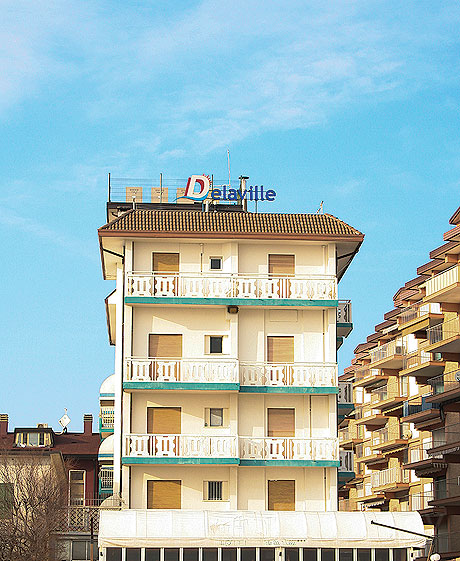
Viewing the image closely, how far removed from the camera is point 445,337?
68.1 meters

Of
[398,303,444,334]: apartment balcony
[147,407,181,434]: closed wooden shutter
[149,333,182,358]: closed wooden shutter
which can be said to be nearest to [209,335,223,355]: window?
[149,333,182,358]: closed wooden shutter

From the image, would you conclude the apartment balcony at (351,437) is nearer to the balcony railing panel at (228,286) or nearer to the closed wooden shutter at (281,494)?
the closed wooden shutter at (281,494)

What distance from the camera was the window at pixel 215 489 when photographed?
1924 inches

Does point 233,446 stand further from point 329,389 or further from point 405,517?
point 405,517

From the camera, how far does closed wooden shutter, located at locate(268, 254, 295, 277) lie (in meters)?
52.0

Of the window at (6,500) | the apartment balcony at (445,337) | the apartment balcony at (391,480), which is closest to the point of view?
the window at (6,500)

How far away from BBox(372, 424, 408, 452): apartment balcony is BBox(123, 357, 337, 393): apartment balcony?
126ft

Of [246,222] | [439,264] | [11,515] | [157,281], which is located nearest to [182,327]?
[157,281]

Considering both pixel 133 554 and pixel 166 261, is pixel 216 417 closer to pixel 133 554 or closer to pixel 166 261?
pixel 166 261

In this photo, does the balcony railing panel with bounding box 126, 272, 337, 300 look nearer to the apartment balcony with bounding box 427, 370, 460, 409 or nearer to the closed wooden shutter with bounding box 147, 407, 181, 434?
the closed wooden shutter with bounding box 147, 407, 181, 434

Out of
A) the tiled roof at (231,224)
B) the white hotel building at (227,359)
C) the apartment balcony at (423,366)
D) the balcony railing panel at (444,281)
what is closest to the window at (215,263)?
the white hotel building at (227,359)

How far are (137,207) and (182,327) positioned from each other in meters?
10.4

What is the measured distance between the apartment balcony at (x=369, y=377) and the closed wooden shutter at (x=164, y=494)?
42.7 meters

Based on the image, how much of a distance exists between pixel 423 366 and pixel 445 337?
6957 millimetres
